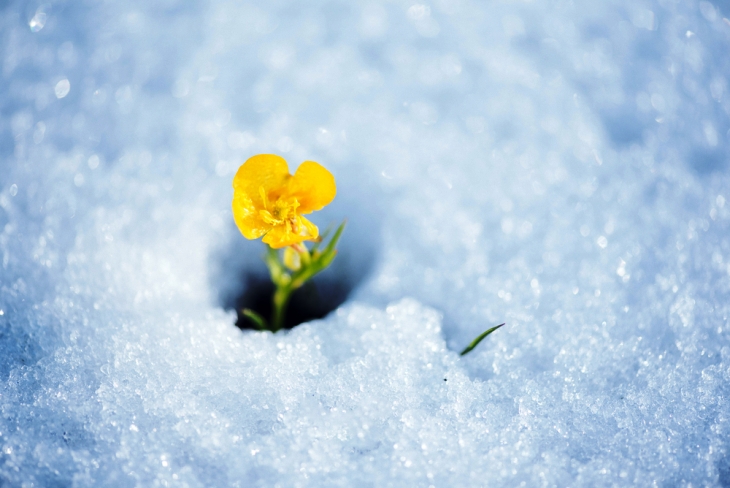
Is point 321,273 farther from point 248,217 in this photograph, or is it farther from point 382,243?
point 248,217

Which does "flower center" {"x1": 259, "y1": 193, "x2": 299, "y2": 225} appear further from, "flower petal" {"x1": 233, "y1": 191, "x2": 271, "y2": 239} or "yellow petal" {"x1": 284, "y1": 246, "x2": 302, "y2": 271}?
"yellow petal" {"x1": 284, "y1": 246, "x2": 302, "y2": 271}

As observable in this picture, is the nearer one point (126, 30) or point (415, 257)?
point (415, 257)

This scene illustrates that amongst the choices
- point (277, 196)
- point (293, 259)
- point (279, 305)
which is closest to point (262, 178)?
point (277, 196)

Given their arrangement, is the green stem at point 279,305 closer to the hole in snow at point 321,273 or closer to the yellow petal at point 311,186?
the hole in snow at point 321,273

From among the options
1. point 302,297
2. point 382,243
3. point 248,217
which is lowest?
point 302,297

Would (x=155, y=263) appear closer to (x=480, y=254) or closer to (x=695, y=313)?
(x=480, y=254)

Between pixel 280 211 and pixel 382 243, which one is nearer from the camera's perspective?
pixel 280 211

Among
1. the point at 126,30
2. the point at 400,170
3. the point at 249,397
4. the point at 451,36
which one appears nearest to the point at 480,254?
the point at 400,170
